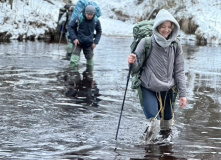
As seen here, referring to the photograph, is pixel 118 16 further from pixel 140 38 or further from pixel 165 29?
pixel 165 29

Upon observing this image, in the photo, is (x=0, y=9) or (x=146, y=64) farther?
(x=0, y=9)

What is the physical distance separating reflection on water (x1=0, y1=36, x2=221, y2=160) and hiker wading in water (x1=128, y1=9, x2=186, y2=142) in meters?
0.47

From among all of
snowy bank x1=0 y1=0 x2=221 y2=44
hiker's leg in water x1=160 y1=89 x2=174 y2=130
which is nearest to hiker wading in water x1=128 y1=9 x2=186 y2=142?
hiker's leg in water x1=160 y1=89 x2=174 y2=130

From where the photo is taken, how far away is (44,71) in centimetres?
1177

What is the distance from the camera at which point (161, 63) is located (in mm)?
5438

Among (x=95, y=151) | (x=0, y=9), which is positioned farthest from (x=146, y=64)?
(x=0, y=9)

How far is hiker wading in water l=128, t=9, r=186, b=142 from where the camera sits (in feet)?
17.6

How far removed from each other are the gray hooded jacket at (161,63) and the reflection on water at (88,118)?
31.4 inches

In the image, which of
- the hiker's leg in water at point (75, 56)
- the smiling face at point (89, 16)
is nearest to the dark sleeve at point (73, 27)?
the smiling face at point (89, 16)

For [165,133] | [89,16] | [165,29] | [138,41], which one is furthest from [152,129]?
[89,16]

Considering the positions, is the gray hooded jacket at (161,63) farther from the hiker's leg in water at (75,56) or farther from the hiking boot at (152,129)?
the hiker's leg in water at (75,56)

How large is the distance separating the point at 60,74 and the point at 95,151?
20.4 feet

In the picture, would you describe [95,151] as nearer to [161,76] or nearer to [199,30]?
[161,76]

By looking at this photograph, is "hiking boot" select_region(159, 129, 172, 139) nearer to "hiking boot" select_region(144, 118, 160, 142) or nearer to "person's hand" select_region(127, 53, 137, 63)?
"hiking boot" select_region(144, 118, 160, 142)
